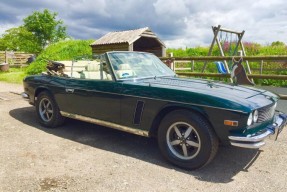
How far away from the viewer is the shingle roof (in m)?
16.5

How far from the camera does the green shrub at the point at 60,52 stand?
15.7 m

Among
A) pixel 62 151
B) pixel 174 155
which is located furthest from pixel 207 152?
pixel 62 151

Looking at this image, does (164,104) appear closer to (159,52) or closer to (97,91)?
(97,91)

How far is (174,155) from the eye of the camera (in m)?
3.78

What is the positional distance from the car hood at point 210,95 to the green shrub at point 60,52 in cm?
1217

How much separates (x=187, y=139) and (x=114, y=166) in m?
1.07

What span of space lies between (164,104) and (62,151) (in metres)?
1.84

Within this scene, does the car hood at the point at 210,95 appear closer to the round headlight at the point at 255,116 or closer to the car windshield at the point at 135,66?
the round headlight at the point at 255,116

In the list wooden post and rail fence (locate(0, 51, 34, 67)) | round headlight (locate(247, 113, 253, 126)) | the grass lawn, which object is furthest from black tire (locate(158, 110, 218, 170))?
wooden post and rail fence (locate(0, 51, 34, 67))

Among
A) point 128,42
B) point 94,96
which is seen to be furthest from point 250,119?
point 128,42

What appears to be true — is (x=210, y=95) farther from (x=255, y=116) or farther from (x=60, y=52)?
(x=60, y=52)

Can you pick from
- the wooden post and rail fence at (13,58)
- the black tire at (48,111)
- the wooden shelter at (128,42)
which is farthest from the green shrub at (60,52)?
the black tire at (48,111)

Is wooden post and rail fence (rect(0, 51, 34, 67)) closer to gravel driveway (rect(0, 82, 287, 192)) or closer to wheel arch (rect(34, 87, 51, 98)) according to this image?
wheel arch (rect(34, 87, 51, 98))

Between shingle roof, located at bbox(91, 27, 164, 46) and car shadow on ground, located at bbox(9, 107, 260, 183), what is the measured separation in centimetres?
1119
